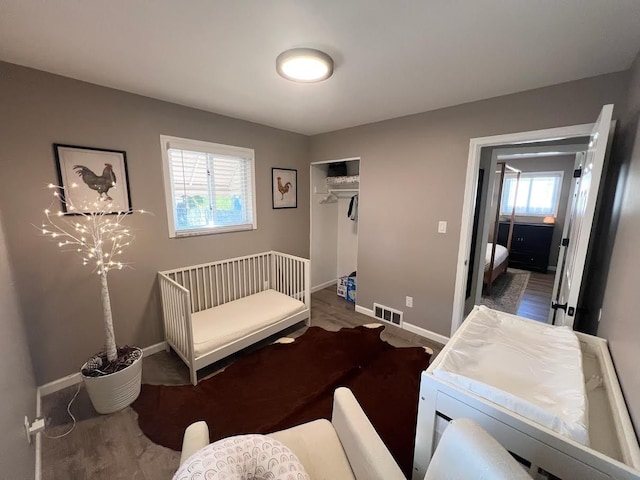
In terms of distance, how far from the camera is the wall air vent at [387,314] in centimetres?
302

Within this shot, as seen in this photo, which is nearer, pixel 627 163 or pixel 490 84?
pixel 627 163

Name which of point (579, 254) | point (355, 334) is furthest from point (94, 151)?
point (579, 254)

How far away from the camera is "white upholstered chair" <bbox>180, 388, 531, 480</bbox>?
24.7 inches

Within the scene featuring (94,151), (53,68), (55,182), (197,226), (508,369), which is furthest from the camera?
(197,226)

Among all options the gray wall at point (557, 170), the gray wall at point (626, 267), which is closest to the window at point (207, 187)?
the gray wall at point (626, 267)

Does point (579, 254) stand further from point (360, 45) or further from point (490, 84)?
point (360, 45)

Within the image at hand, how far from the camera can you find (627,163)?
1.42 metres

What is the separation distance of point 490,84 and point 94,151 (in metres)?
3.12

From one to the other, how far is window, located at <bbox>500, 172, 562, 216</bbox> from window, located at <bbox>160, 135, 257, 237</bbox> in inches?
209

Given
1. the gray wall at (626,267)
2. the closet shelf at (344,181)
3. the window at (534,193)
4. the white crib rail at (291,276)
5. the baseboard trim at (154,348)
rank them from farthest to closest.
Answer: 1. the window at (534,193)
2. the closet shelf at (344,181)
3. the white crib rail at (291,276)
4. the baseboard trim at (154,348)
5. the gray wall at (626,267)

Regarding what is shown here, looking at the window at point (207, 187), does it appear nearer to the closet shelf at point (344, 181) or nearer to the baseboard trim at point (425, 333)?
the closet shelf at point (344, 181)

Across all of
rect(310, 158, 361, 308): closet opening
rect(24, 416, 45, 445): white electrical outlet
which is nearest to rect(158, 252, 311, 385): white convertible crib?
rect(24, 416, 45, 445): white electrical outlet

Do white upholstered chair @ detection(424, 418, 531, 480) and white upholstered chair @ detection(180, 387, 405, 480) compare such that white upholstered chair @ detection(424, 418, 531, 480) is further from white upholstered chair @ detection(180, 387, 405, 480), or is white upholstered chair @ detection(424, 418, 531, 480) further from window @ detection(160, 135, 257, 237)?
window @ detection(160, 135, 257, 237)

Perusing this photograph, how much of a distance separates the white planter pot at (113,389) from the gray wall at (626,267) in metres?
2.58
